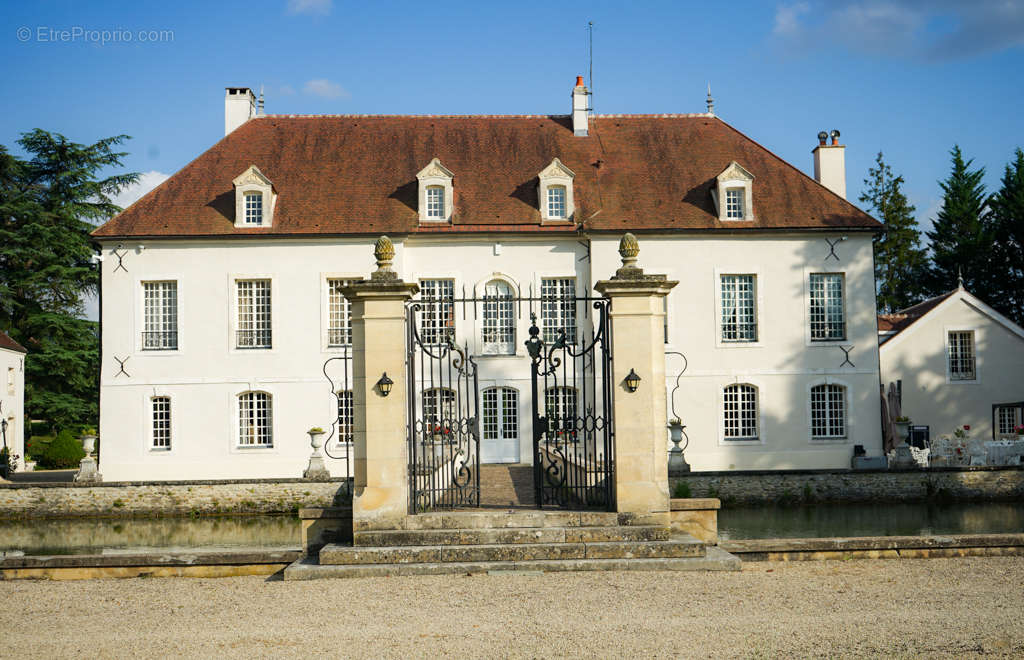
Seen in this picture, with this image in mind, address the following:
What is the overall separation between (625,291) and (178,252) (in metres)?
15.4

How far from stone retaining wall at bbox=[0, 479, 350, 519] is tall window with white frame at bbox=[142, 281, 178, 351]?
448 centimetres

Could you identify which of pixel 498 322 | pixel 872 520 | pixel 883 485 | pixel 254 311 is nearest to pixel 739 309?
pixel 883 485

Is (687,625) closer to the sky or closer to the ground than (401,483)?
closer to the ground

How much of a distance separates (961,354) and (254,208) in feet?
60.3

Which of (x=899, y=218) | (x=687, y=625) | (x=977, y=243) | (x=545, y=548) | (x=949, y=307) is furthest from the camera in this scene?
(x=899, y=218)

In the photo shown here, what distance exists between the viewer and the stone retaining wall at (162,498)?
18.0 m

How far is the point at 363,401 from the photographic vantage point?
358 inches

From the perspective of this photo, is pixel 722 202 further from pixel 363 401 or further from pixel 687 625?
pixel 687 625

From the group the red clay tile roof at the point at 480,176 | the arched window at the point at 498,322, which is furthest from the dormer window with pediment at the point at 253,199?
the arched window at the point at 498,322

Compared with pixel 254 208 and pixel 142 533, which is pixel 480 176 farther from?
pixel 142 533

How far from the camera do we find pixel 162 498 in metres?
18.1

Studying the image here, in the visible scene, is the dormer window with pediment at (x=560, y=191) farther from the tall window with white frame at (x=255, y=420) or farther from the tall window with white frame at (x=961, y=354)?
the tall window with white frame at (x=961, y=354)

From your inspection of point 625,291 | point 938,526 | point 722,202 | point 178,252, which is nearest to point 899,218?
point 722,202

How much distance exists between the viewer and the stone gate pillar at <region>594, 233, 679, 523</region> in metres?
9.02
